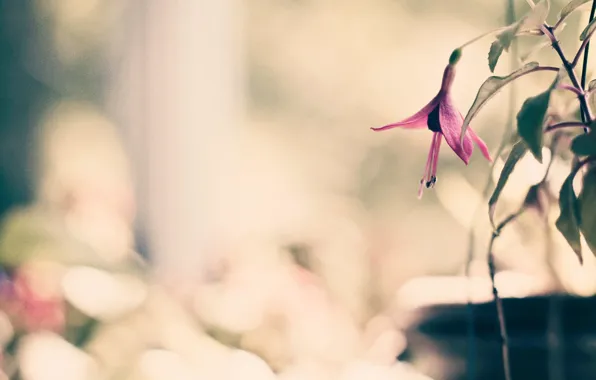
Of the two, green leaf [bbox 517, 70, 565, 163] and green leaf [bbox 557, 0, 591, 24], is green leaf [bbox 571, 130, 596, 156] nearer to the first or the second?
green leaf [bbox 517, 70, 565, 163]

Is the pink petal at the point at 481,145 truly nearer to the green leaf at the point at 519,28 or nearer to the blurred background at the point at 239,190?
the green leaf at the point at 519,28

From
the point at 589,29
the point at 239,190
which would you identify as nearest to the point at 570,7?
the point at 589,29

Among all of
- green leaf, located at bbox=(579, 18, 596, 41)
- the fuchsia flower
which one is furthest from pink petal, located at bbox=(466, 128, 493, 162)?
green leaf, located at bbox=(579, 18, 596, 41)

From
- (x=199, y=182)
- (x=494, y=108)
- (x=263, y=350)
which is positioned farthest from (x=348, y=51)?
(x=263, y=350)

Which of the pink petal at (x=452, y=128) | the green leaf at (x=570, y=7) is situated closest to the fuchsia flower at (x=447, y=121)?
the pink petal at (x=452, y=128)

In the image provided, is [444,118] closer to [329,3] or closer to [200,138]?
[200,138]

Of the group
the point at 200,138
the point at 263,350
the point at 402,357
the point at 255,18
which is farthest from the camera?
the point at 255,18

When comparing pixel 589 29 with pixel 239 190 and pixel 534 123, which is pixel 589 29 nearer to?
pixel 534 123
